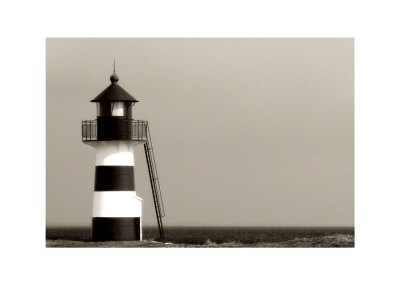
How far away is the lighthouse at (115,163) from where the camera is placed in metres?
29.0

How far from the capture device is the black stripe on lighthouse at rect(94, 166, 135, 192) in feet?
95.3

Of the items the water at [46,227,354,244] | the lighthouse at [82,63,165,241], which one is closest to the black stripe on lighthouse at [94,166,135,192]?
the lighthouse at [82,63,165,241]

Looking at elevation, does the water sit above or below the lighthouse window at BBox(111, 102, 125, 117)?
below

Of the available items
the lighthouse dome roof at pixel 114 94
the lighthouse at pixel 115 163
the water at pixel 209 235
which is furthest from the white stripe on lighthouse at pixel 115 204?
the water at pixel 209 235

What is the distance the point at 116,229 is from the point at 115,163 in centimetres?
185

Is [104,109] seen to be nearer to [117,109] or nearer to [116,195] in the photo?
[117,109]

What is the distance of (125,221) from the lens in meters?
29.1

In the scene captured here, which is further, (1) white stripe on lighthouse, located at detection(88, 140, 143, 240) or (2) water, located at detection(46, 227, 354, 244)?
(2) water, located at detection(46, 227, 354, 244)

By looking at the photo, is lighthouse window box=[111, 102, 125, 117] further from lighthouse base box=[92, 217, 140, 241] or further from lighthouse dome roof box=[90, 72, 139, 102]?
lighthouse base box=[92, 217, 140, 241]

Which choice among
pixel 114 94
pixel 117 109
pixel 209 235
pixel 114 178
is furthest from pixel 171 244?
pixel 209 235

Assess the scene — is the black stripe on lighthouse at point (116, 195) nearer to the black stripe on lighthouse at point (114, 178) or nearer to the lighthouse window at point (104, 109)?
the black stripe on lighthouse at point (114, 178)

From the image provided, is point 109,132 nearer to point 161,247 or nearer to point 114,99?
point 114,99
